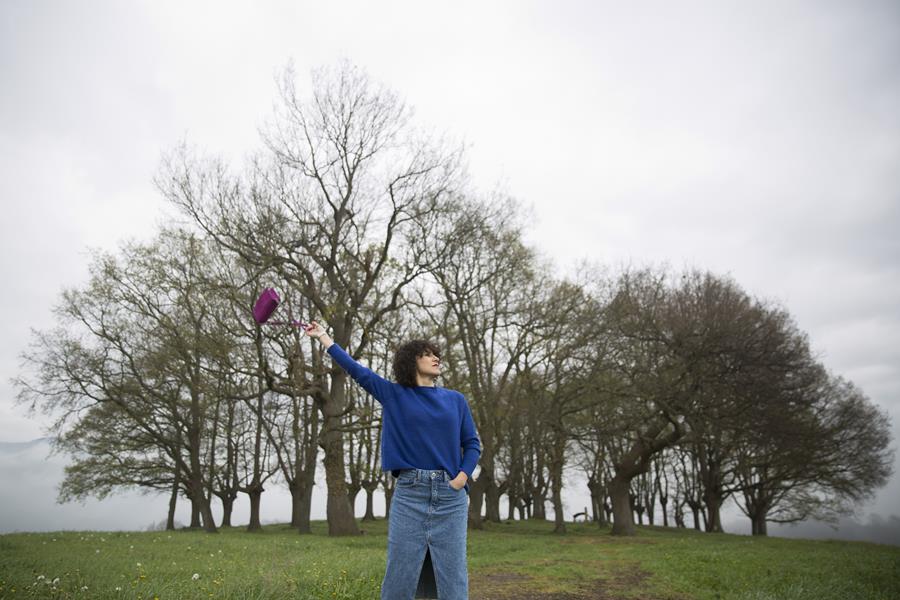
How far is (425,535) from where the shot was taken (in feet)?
12.3

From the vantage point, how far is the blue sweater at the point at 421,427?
389 cm

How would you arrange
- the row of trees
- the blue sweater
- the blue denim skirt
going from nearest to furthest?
the blue denim skirt, the blue sweater, the row of trees

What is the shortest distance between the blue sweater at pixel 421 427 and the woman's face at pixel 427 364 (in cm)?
A: 12

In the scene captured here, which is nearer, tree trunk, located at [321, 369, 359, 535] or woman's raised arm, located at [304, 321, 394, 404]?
woman's raised arm, located at [304, 321, 394, 404]

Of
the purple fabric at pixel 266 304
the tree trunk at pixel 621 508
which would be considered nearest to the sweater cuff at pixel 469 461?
the purple fabric at pixel 266 304

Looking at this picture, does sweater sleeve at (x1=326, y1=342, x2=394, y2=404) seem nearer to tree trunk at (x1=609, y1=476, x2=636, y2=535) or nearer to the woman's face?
the woman's face

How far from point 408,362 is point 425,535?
49.1 inches

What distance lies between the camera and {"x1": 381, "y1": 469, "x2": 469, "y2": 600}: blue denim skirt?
3.70 metres

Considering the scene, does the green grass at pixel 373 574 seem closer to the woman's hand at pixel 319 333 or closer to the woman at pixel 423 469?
the woman at pixel 423 469

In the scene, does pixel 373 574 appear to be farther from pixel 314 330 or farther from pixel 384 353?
pixel 384 353

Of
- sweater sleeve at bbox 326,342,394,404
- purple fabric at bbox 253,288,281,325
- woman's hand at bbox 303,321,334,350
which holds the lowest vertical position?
sweater sleeve at bbox 326,342,394,404

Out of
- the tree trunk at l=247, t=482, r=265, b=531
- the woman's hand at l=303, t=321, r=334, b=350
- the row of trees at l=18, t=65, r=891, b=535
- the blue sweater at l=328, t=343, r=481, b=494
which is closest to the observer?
the blue sweater at l=328, t=343, r=481, b=494

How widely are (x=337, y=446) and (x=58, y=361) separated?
14.0 m

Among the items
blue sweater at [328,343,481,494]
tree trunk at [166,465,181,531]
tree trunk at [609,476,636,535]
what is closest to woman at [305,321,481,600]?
blue sweater at [328,343,481,494]
